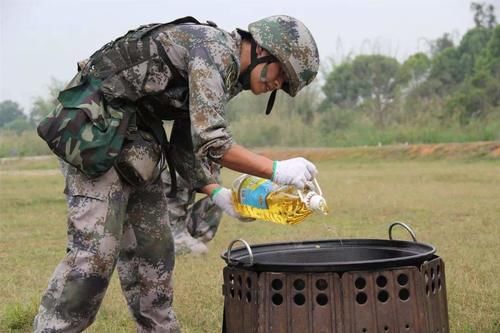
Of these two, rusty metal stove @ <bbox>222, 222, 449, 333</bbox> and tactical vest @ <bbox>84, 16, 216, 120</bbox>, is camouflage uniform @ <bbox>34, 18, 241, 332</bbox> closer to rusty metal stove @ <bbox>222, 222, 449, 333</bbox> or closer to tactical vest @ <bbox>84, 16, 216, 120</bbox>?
tactical vest @ <bbox>84, 16, 216, 120</bbox>

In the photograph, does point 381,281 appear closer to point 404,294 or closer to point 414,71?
point 404,294

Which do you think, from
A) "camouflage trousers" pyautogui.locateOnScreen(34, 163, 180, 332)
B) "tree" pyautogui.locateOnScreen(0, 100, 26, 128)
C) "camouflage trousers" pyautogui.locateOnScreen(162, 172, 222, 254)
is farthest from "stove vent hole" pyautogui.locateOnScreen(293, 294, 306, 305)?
"tree" pyautogui.locateOnScreen(0, 100, 26, 128)

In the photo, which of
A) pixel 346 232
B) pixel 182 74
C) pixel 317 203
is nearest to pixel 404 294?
pixel 317 203

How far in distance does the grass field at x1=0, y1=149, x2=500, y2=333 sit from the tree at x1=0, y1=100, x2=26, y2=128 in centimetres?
3977

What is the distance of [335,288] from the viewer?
2.72m

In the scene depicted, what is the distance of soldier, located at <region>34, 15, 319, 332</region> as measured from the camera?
9.72 ft

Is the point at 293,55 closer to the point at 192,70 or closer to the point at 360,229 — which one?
the point at 192,70

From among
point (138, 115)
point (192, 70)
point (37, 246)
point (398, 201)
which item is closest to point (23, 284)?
point (37, 246)

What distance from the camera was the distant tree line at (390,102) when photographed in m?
26.4

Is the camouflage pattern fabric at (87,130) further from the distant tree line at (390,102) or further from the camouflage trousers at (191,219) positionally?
the distant tree line at (390,102)

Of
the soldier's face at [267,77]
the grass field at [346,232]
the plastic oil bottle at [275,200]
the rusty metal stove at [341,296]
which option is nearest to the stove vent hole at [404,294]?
the rusty metal stove at [341,296]

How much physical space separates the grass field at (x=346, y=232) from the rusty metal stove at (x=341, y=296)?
150cm

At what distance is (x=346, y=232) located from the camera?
8.60 m

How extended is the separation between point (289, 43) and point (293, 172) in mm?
483
